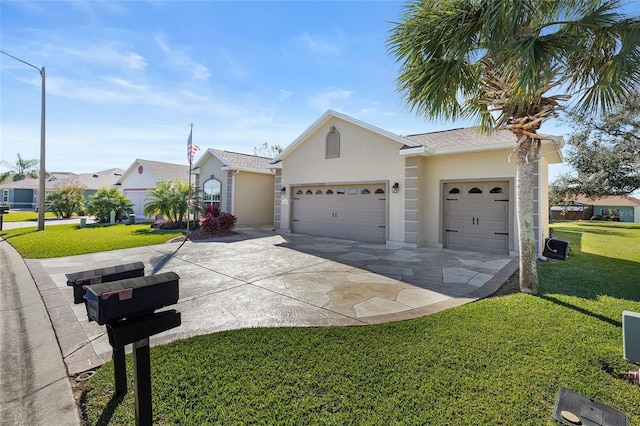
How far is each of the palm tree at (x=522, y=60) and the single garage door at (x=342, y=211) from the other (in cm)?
556

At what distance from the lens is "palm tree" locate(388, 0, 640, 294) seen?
435 centimetres

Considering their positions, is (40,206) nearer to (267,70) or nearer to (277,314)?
(267,70)

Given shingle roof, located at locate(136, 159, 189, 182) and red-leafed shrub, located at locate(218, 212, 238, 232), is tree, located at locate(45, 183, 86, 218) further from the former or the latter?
red-leafed shrub, located at locate(218, 212, 238, 232)

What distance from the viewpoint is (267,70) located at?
1096 cm

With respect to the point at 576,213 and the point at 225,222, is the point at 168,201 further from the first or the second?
the point at 576,213

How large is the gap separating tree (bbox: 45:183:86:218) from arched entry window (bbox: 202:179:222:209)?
12608 millimetres

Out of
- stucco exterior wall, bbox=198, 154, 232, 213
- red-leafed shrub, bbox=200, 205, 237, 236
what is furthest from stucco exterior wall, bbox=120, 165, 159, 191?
red-leafed shrub, bbox=200, 205, 237, 236

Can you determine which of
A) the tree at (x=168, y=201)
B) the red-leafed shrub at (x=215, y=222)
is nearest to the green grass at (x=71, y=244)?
the red-leafed shrub at (x=215, y=222)

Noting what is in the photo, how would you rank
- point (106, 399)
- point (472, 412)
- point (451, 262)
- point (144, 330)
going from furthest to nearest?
1. point (451, 262)
2. point (106, 399)
3. point (472, 412)
4. point (144, 330)

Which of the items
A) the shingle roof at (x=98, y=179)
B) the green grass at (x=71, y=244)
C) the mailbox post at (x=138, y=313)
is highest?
the shingle roof at (x=98, y=179)

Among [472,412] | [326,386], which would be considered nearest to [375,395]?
[326,386]

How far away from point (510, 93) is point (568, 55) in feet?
3.04

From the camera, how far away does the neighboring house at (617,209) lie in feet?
124

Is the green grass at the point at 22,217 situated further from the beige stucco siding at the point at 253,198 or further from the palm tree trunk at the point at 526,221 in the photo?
the palm tree trunk at the point at 526,221
